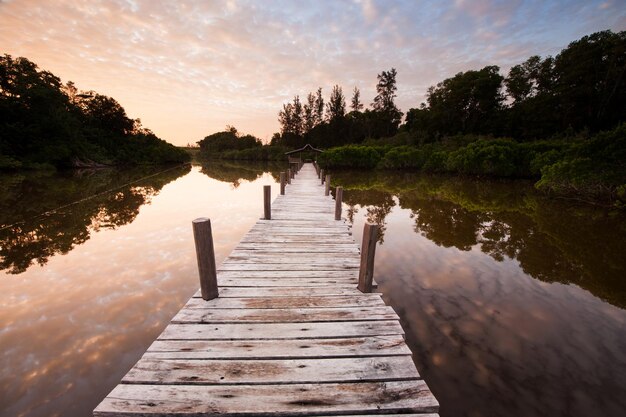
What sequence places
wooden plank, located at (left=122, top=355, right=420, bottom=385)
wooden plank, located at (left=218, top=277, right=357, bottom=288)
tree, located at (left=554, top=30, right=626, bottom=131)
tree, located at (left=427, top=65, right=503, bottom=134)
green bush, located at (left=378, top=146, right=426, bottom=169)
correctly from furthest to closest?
tree, located at (left=427, top=65, right=503, bottom=134) < green bush, located at (left=378, top=146, right=426, bottom=169) < tree, located at (left=554, top=30, right=626, bottom=131) < wooden plank, located at (left=218, top=277, right=357, bottom=288) < wooden plank, located at (left=122, top=355, right=420, bottom=385)

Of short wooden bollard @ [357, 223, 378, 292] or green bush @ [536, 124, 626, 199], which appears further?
green bush @ [536, 124, 626, 199]

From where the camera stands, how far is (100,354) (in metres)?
3.72

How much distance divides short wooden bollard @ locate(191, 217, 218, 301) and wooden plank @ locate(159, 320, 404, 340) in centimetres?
61

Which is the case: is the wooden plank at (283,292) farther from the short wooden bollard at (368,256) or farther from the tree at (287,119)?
the tree at (287,119)

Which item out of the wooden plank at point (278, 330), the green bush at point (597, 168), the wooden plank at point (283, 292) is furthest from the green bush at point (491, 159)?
the wooden plank at point (278, 330)

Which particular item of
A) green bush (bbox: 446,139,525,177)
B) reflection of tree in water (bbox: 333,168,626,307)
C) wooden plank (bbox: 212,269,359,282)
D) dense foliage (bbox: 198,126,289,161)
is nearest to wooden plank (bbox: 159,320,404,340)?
wooden plank (bbox: 212,269,359,282)

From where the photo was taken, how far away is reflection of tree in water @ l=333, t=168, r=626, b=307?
6382 mm

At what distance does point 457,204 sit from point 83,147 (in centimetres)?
4637

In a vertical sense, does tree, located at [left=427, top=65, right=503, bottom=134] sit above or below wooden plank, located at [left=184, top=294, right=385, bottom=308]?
above

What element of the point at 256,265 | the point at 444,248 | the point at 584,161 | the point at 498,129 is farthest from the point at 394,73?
the point at 256,265

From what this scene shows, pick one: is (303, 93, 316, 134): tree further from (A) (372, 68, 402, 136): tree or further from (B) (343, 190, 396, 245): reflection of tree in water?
(B) (343, 190, 396, 245): reflection of tree in water

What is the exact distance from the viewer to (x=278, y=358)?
8.58ft

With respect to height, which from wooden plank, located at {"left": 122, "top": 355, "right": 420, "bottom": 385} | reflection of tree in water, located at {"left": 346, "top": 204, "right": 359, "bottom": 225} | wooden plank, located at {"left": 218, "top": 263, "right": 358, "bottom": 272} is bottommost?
reflection of tree in water, located at {"left": 346, "top": 204, "right": 359, "bottom": 225}

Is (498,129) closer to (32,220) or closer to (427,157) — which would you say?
(427,157)
